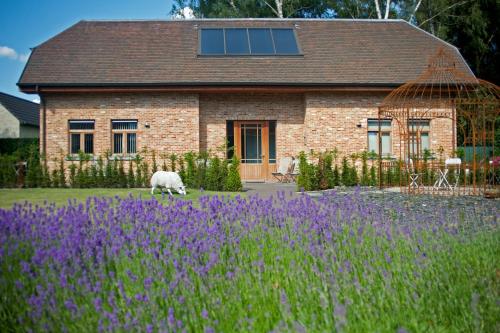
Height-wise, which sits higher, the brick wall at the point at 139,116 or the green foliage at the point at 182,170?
the brick wall at the point at 139,116

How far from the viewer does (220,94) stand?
58.7 ft

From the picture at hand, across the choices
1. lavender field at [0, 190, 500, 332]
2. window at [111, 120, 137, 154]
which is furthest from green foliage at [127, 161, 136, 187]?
lavender field at [0, 190, 500, 332]

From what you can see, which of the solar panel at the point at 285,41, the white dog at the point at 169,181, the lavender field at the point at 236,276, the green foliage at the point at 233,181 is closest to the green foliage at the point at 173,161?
the green foliage at the point at 233,181

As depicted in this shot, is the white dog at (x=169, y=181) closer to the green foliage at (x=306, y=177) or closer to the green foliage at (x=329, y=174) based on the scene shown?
the green foliage at (x=306, y=177)

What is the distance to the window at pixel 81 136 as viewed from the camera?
56.8 ft

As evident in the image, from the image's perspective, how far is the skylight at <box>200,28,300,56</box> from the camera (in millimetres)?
19141

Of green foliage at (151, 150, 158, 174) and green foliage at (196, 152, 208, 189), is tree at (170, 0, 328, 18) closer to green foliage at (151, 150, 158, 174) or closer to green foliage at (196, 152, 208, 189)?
green foliage at (151, 150, 158, 174)

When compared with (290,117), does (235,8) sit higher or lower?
higher

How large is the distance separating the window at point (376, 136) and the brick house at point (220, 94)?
0.12 ft

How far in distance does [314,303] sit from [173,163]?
12.8 m

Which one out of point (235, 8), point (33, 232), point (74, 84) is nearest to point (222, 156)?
point (74, 84)

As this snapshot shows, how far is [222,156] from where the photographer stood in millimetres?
17453

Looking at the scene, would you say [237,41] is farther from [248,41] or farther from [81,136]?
[81,136]

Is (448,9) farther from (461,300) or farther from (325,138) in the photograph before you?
(461,300)
